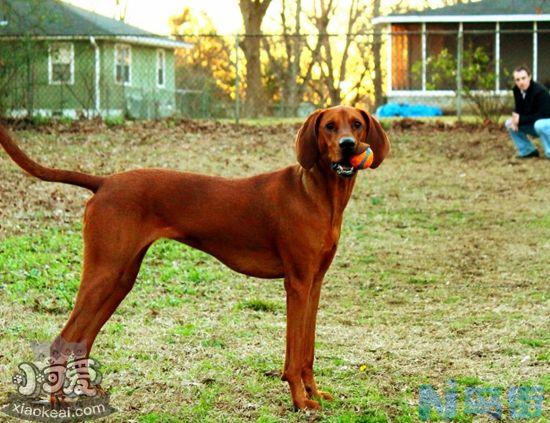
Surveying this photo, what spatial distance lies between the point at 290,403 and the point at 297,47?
31.8 metres

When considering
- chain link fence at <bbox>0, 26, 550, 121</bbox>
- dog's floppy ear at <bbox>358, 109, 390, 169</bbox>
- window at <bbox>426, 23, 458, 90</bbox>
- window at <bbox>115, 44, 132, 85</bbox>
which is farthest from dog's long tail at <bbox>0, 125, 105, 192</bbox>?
window at <bbox>115, 44, 132, 85</bbox>

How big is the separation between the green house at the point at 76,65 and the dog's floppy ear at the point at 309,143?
17.6m

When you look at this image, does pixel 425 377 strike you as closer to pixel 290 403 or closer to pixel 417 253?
pixel 290 403

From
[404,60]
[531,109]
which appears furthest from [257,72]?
[531,109]

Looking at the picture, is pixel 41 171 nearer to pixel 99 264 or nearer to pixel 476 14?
pixel 99 264

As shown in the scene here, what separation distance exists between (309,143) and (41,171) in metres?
1.42

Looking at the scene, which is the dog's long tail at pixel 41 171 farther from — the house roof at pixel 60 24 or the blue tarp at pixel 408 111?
the blue tarp at pixel 408 111

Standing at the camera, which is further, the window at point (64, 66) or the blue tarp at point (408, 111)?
the window at point (64, 66)

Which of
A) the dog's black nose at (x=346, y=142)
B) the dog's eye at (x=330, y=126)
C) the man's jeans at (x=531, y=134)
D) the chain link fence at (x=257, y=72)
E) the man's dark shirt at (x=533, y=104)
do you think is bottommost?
the man's jeans at (x=531, y=134)

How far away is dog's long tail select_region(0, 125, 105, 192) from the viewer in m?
5.32

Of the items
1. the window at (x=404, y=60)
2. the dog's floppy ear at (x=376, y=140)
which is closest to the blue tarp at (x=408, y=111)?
the window at (x=404, y=60)

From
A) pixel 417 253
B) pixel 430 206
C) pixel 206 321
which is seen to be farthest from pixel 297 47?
pixel 206 321

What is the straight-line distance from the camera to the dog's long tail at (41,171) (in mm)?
5324

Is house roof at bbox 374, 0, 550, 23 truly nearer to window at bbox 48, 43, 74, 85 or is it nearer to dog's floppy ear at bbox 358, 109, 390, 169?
window at bbox 48, 43, 74, 85
